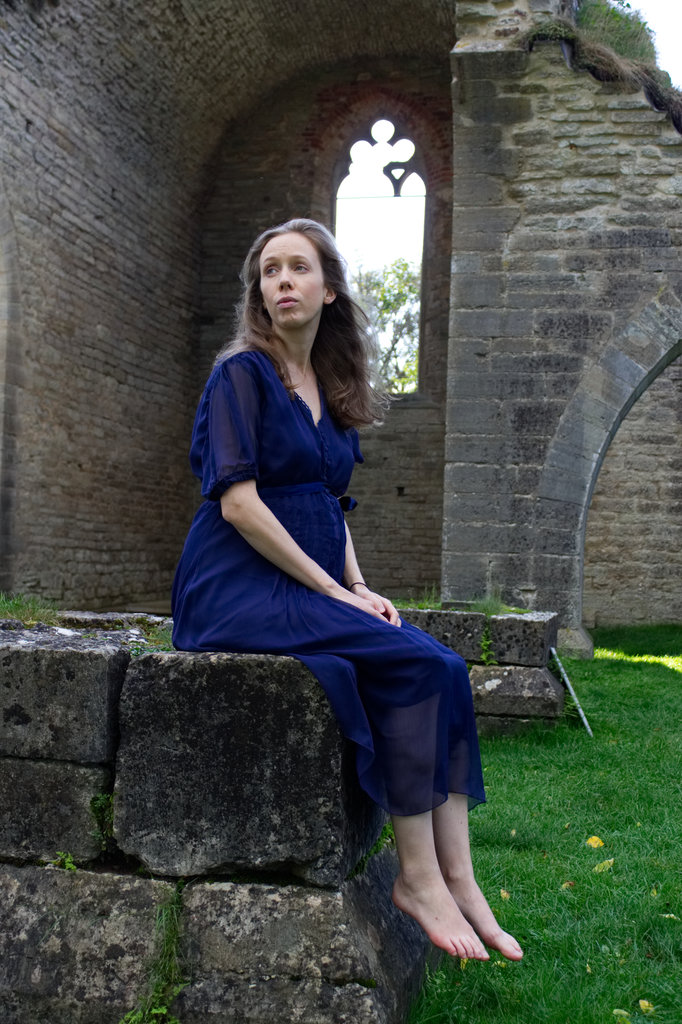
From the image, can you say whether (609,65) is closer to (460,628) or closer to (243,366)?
(460,628)

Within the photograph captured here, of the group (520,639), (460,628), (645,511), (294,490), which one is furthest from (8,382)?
(294,490)

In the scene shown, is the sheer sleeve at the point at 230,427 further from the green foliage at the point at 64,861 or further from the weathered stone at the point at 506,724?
the weathered stone at the point at 506,724

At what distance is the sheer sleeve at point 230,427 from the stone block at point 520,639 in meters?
2.97

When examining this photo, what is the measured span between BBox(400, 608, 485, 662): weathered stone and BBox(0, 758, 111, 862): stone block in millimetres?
2999

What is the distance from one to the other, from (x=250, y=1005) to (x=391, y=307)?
77.3 ft

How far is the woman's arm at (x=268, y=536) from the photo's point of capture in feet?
6.47

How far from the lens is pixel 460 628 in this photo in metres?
4.77

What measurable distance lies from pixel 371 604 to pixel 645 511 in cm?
993

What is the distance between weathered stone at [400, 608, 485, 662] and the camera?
4.77 meters

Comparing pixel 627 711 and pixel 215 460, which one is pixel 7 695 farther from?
pixel 627 711

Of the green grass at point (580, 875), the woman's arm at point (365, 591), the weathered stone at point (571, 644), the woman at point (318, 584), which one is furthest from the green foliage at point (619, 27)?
the woman's arm at point (365, 591)

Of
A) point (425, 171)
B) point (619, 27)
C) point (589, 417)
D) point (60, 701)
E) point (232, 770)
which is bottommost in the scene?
point (232, 770)

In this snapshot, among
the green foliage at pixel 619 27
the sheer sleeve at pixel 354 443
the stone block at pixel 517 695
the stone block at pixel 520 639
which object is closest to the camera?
the sheer sleeve at pixel 354 443

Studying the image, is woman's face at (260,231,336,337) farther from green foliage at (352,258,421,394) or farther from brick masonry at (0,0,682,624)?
green foliage at (352,258,421,394)
